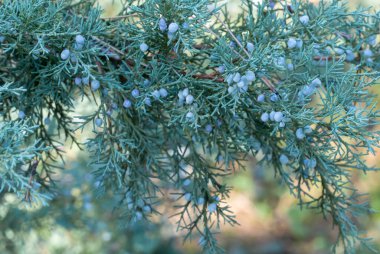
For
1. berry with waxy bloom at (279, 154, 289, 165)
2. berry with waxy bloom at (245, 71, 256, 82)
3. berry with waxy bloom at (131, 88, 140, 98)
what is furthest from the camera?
berry with waxy bloom at (279, 154, 289, 165)

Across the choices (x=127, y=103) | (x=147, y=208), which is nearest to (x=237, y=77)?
(x=127, y=103)

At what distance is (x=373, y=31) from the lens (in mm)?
1078

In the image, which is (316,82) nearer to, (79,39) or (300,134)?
(300,134)

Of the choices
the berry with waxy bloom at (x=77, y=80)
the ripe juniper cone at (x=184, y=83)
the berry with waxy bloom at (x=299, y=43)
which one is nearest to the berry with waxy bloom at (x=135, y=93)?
the ripe juniper cone at (x=184, y=83)

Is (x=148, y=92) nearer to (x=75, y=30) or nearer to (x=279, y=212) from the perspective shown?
(x=75, y=30)

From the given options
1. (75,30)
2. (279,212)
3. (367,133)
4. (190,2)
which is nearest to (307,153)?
(367,133)

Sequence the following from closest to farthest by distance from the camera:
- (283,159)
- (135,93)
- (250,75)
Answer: (250,75)
(135,93)
(283,159)

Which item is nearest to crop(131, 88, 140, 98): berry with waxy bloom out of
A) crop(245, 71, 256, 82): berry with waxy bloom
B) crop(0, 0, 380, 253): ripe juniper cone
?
crop(0, 0, 380, 253): ripe juniper cone

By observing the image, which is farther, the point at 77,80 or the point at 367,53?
the point at 367,53

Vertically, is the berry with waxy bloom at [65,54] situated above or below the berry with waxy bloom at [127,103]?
above

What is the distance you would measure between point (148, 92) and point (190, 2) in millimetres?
169

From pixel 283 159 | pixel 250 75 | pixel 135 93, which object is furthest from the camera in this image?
pixel 283 159

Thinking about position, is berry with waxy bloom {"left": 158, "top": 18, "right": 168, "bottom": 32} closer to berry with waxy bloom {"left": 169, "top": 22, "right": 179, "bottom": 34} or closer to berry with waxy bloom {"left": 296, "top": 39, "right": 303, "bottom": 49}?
berry with waxy bloom {"left": 169, "top": 22, "right": 179, "bottom": 34}

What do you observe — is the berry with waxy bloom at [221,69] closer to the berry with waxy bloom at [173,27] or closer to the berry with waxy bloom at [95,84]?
the berry with waxy bloom at [173,27]
